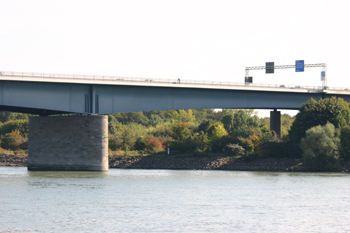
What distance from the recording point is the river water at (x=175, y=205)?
35969 mm

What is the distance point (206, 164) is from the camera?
9269cm

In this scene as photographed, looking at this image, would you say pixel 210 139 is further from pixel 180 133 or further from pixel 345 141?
pixel 345 141

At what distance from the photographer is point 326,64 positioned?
96.7 meters

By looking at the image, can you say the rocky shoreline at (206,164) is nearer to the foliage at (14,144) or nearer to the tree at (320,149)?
the tree at (320,149)

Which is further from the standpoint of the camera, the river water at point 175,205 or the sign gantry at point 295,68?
the sign gantry at point 295,68

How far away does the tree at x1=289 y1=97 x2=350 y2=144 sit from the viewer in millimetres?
85125

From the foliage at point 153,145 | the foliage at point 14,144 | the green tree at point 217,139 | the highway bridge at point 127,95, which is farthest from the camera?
the foliage at point 14,144

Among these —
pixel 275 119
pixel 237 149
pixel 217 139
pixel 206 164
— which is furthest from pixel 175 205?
pixel 217 139

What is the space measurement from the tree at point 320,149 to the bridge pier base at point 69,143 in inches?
1108

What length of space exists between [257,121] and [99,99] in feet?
190

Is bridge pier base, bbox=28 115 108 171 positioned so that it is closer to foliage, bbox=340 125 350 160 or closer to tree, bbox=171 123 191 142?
tree, bbox=171 123 191 142

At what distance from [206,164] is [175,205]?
47.9 meters

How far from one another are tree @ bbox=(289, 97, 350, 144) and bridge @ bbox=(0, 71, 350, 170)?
643cm

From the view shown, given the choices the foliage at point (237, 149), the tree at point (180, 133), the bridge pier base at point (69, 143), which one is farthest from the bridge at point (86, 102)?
the tree at point (180, 133)
